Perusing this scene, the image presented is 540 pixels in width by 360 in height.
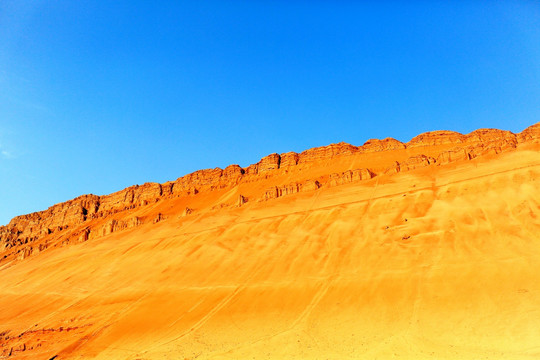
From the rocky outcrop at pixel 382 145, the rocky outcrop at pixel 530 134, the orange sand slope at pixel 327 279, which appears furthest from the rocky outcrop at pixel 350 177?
the rocky outcrop at pixel 530 134

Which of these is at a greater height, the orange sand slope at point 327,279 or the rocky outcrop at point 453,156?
the rocky outcrop at point 453,156

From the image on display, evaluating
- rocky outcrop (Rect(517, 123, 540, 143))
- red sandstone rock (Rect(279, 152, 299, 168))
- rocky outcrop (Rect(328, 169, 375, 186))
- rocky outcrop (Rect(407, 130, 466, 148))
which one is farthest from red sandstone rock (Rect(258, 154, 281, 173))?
rocky outcrop (Rect(517, 123, 540, 143))

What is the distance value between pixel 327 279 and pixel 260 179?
22600 millimetres

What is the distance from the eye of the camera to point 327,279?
1767 cm

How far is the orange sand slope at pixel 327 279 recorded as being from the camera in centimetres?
1224

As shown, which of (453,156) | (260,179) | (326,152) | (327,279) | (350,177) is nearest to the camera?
(327,279)

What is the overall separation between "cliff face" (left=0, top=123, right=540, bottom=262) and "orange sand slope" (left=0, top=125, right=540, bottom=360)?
509mm

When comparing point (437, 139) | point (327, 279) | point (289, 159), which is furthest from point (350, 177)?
point (327, 279)

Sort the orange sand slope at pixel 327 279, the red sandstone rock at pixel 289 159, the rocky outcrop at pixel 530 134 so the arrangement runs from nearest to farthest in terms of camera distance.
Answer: the orange sand slope at pixel 327 279 < the rocky outcrop at pixel 530 134 < the red sandstone rock at pixel 289 159

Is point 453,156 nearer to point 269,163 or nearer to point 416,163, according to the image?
point 416,163

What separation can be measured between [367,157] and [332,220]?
1293 cm

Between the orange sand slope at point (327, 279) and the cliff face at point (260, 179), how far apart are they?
0.51 metres

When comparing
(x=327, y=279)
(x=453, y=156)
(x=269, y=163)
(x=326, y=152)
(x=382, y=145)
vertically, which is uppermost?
(x=269, y=163)

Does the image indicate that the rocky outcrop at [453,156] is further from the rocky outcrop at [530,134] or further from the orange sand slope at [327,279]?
the rocky outcrop at [530,134]
